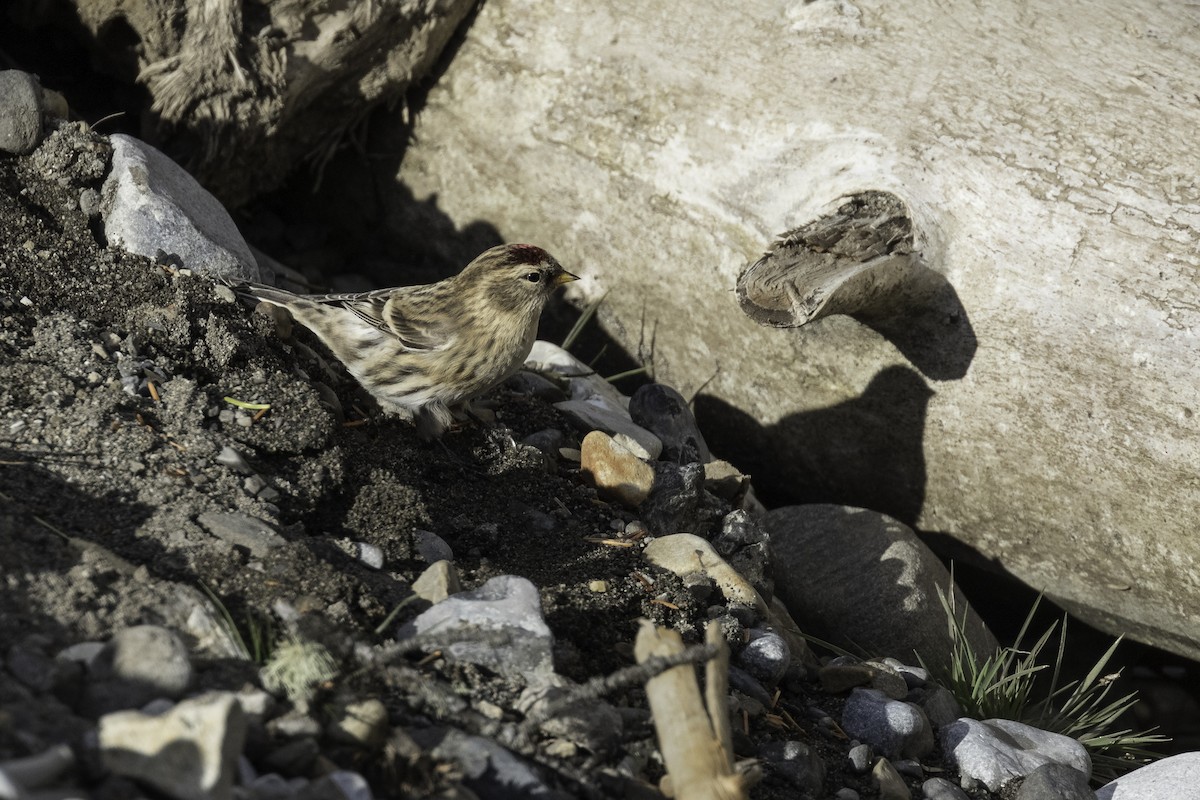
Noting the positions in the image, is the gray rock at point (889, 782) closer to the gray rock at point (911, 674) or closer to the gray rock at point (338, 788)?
the gray rock at point (911, 674)

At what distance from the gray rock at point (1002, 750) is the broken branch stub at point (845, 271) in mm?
1600

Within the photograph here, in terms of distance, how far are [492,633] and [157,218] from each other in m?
2.32

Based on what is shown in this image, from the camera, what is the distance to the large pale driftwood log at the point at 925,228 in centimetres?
455

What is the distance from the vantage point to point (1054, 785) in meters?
3.43

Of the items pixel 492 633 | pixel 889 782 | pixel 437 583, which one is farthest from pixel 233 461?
pixel 889 782

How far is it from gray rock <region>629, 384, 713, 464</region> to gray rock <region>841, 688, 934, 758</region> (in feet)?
5.09

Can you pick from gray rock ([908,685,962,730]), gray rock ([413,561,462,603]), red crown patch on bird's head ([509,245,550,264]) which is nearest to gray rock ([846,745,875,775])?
gray rock ([908,685,962,730])

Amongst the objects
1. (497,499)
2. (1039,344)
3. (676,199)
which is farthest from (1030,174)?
(497,499)

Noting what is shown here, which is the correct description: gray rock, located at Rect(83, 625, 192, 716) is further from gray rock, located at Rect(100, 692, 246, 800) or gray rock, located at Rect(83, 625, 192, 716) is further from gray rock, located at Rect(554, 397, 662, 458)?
gray rock, located at Rect(554, 397, 662, 458)

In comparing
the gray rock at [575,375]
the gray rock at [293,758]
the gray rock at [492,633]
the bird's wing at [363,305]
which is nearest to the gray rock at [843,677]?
the gray rock at [492,633]

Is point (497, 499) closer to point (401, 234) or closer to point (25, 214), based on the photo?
point (25, 214)

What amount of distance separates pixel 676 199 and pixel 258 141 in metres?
2.18

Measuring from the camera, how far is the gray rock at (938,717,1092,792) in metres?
3.64

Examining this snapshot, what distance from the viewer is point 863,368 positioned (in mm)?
5305
